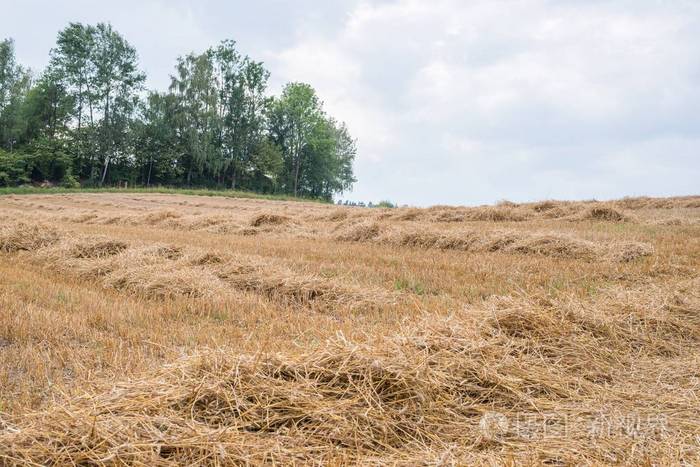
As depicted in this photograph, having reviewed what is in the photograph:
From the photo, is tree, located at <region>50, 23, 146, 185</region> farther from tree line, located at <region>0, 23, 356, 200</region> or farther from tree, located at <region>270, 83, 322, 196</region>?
tree, located at <region>270, 83, 322, 196</region>

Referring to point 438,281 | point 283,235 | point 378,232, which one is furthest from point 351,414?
point 283,235

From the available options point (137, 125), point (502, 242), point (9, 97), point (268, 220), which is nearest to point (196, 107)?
point (137, 125)

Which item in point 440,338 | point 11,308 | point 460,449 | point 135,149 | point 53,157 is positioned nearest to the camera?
point 460,449

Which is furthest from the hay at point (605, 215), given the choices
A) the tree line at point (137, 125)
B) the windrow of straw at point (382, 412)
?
the tree line at point (137, 125)

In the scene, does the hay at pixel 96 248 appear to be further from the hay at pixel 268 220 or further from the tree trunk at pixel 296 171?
the tree trunk at pixel 296 171

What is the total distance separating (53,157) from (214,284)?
1745 inches

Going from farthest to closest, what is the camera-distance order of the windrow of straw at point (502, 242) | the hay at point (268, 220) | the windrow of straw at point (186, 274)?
the hay at point (268, 220)
the windrow of straw at point (502, 242)
the windrow of straw at point (186, 274)

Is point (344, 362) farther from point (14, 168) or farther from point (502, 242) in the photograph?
point (14, 168)

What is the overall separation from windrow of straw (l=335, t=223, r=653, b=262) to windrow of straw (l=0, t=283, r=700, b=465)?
16.2 ft

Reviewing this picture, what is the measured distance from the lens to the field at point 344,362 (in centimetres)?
219

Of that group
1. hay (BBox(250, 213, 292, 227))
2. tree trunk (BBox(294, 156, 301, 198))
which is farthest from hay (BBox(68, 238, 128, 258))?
tree trunk (BBox(294, 156, 301, 198))

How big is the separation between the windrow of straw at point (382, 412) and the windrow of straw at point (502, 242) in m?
4.94

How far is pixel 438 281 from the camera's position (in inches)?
245

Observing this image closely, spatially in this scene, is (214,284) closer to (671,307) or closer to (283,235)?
(671,307)
